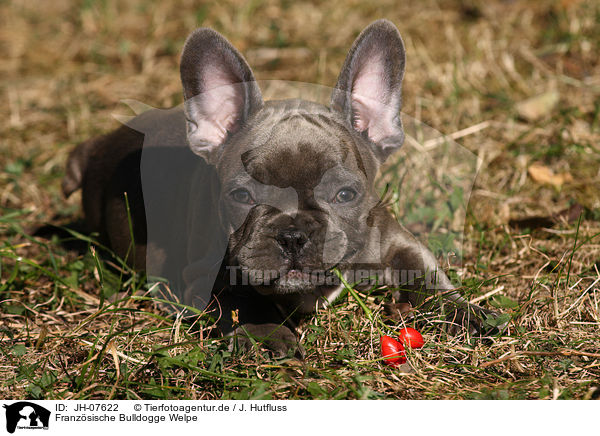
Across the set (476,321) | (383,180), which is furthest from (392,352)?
(383,180)

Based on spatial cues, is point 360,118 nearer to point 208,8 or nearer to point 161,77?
point 161,77

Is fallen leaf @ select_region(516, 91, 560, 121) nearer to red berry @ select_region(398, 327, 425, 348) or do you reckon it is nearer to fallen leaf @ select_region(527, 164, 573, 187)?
fallen leaf @ select_region(527, 164, 573, 187)

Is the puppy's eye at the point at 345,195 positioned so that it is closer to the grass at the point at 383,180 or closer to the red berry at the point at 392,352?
the grass at the point at 383,180

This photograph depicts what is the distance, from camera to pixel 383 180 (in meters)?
5.03

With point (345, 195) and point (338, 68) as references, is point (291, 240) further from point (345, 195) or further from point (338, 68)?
point (338, 68)

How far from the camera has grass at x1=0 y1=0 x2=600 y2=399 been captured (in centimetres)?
320

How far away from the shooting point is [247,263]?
3371mm

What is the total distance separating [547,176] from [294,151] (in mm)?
2474

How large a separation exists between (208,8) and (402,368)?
6.27 meters

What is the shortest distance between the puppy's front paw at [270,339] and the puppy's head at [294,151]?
0.78 feet

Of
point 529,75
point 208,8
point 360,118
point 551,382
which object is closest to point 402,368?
point 551,382
